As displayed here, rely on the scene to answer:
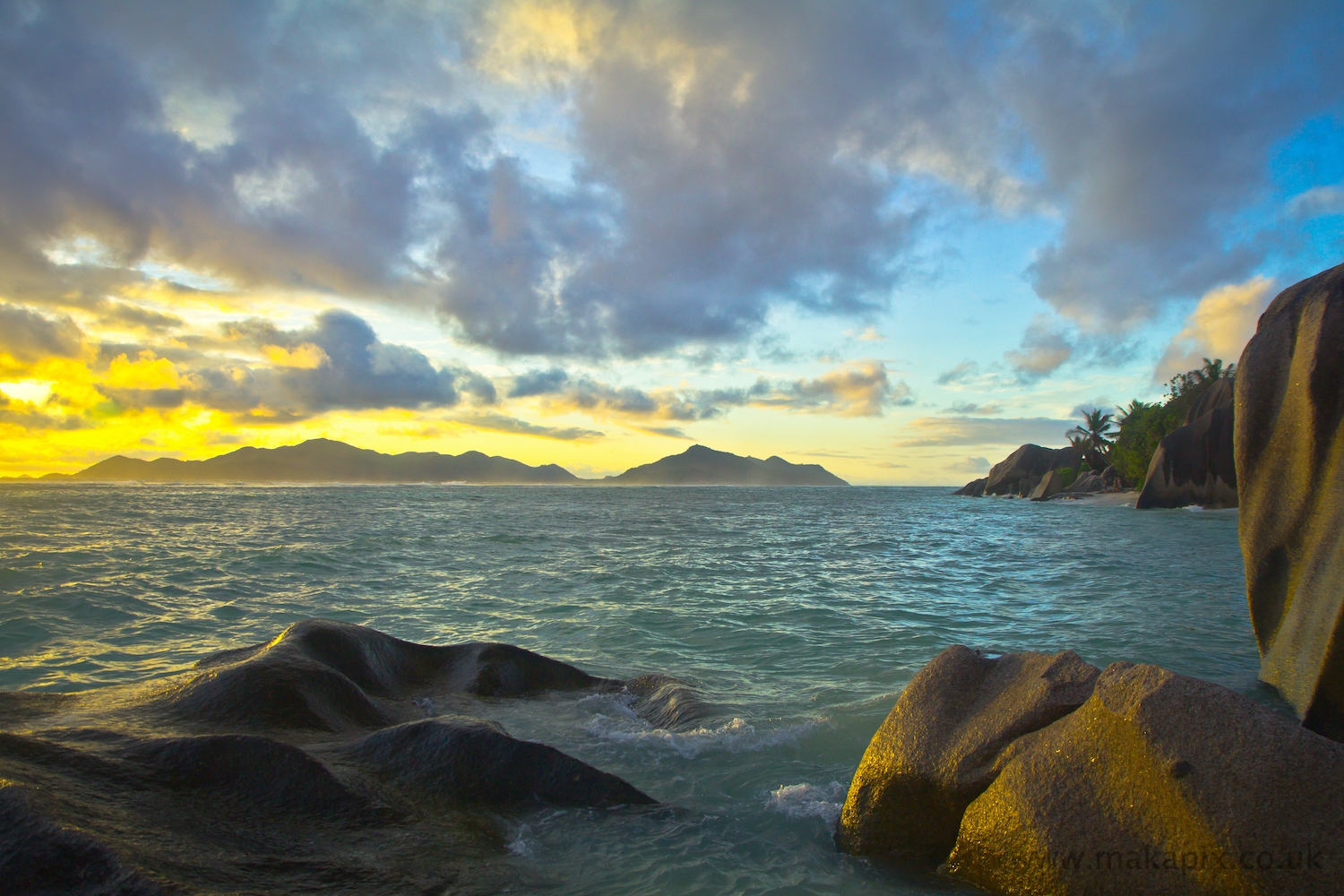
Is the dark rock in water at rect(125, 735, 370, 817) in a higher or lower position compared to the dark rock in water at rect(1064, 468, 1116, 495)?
lower

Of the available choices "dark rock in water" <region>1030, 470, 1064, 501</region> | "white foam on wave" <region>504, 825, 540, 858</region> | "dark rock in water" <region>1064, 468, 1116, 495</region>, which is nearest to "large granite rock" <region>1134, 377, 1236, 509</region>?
"dark rock in water" <region>1064, 468, 1116, 495</region>

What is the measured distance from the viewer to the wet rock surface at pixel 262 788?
297cm

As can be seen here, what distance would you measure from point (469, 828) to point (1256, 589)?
30.0 feet

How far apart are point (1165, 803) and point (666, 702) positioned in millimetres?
4914

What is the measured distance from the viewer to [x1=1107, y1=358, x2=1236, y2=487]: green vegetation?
56.9 m

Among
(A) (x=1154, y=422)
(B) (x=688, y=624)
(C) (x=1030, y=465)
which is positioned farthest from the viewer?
(C) (x=1030, y=465)

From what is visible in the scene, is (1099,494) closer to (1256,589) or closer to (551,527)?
(551,527)

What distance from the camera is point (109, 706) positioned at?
202 inches

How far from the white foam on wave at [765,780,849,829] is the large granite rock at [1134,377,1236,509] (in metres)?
46.9

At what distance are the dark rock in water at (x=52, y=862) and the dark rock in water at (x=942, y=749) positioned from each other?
4008mm

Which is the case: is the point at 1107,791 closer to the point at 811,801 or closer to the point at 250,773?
the point at 811,801

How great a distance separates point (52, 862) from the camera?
2.77 metres

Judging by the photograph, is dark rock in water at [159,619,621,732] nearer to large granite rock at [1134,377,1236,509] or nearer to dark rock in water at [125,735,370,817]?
dark rock in water at [125,735,370,817]

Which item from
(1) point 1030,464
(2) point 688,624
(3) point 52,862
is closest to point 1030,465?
(1) point 1030,464
